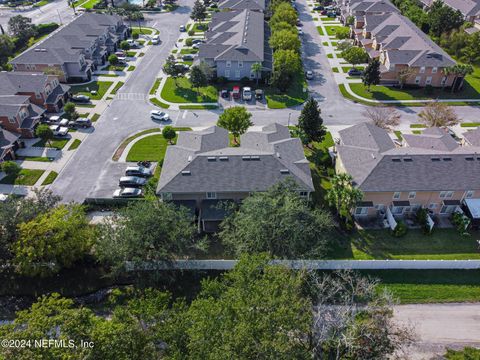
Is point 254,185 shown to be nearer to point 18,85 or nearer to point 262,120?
point 262,120

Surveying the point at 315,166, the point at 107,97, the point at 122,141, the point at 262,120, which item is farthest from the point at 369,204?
the point at 107,97

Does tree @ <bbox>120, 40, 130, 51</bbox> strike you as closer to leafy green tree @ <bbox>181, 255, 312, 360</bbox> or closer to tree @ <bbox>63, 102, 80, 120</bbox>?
tree @ <bbox>63, 102, 80, 120</bbox>

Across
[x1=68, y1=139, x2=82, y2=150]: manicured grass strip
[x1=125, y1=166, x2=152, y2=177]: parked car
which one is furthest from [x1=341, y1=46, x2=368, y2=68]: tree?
[x1=68, y1=139, x2=82, y2=150]: manicured grass strip

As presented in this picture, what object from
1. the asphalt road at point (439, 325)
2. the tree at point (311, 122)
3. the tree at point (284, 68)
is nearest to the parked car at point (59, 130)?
the tree at point (311, 122)

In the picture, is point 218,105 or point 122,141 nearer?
point 122,141

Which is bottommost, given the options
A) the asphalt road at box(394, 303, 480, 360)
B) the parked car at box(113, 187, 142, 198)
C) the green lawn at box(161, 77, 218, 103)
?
the asphalt road at box(394, 303, 480, 360)

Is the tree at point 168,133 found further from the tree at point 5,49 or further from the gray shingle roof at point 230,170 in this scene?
the tree at point 5,49
